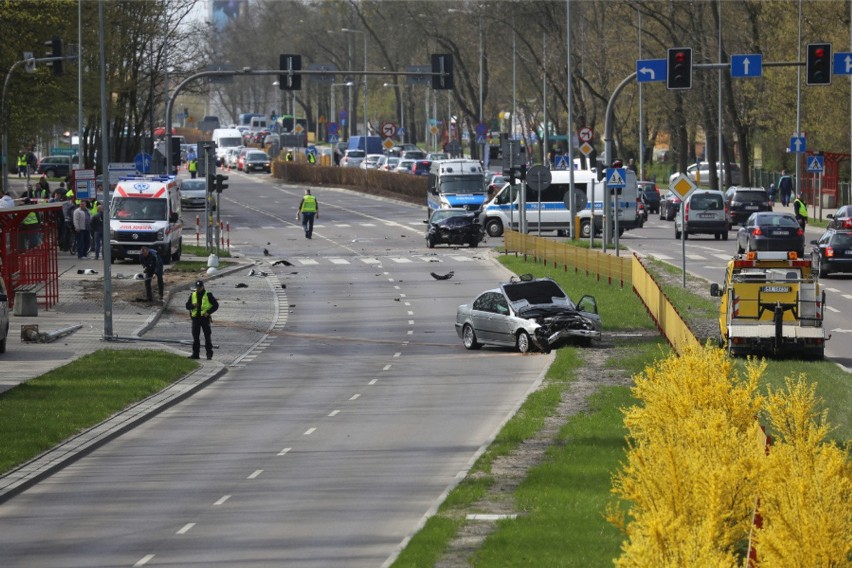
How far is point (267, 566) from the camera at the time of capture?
47.4ft

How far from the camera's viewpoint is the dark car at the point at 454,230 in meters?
57.6

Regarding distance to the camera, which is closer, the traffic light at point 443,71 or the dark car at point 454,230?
the traffic light at point 443,71

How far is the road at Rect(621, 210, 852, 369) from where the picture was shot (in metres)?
31.2

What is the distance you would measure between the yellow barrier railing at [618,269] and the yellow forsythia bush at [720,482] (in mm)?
7432

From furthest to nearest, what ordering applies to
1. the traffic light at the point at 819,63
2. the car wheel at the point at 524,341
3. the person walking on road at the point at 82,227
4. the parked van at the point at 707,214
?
the parked van at the point at 707,214
the person walking on road at the point at 82,227
the traffic light at the point at 819,63
the car wheel at the point at 524,341

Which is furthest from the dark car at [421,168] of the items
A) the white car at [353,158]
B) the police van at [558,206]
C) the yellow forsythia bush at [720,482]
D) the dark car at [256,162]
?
the yellow forsythia bush at [720,482]

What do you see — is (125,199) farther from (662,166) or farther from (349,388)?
(662,166)

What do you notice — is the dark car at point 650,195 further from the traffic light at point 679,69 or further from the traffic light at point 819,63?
the traffic light at point 679,69

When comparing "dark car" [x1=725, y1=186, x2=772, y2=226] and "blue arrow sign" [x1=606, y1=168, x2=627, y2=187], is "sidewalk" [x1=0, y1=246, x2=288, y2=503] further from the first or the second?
"dark car" [x1=725, y1=186, x2=772, y2=226]

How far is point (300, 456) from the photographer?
20.6m

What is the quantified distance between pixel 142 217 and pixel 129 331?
1509 cm

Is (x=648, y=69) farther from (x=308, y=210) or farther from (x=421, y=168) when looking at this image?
(x=421, y=168)

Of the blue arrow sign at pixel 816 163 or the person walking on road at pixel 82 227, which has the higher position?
the blue arrow sign at pixel 816 163

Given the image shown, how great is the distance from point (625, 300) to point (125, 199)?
18.3m
